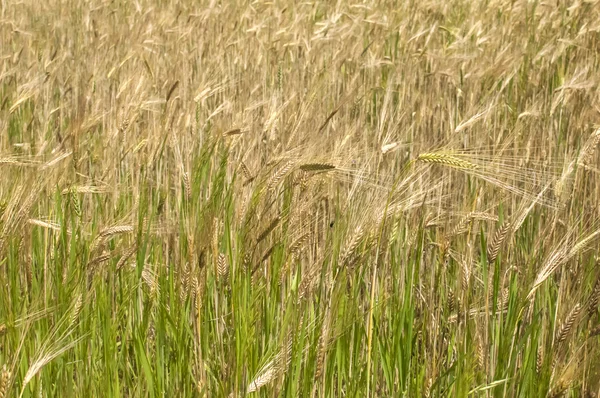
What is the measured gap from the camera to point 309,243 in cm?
200

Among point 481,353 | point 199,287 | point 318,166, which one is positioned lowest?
point 481,353

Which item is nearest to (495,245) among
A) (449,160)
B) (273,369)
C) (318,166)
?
(449,160)

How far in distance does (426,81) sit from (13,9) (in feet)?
10.4

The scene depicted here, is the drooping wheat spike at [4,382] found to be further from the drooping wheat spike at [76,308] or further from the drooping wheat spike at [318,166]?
the drooping wheat spike at [318,166]

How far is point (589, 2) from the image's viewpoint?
440 cm

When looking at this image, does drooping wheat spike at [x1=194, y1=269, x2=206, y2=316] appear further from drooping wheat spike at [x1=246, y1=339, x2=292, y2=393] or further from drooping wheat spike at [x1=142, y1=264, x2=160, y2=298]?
drooping wheat spike at [x1=246, y1=339, x2=292, y2=393]

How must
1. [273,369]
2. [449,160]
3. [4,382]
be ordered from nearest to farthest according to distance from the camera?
1. [4,382]
2. [273,369]
3. [449,160]

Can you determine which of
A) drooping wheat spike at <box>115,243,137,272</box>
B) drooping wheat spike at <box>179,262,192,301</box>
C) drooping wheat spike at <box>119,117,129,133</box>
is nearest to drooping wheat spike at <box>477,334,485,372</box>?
drooping wheat spike at <box>179,262,192,301</box>

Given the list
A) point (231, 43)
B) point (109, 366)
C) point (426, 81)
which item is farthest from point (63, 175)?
point (231, 43)

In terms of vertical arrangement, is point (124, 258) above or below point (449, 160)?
below

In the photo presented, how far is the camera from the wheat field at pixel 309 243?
1.46m

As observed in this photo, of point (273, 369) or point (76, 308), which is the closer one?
point (273, 369)

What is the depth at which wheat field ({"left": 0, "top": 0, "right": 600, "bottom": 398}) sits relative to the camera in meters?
1.46

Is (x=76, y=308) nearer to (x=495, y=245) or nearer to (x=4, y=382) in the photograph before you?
(x=4, y=382)
